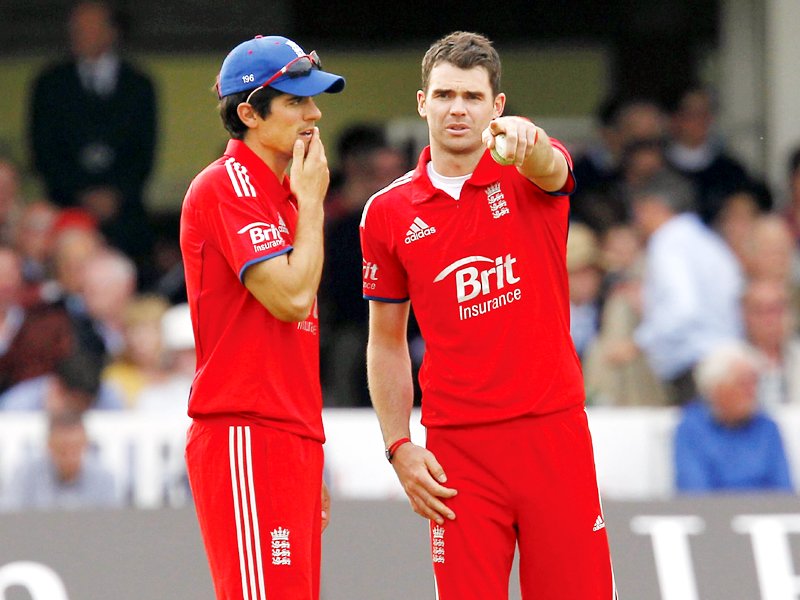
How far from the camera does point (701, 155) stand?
9.52m

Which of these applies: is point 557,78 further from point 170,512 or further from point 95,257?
point 170,512

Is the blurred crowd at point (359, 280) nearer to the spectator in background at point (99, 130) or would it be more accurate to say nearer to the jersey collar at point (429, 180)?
the spectator in background at point (99, 130)

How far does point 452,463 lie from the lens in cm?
465

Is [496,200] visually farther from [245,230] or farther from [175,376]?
[175,376]

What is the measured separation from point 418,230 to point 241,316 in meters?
0.63

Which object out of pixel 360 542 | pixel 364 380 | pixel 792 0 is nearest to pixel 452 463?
pixel 360 542

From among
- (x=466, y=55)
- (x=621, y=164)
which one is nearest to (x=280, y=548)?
(x=466, y=55)

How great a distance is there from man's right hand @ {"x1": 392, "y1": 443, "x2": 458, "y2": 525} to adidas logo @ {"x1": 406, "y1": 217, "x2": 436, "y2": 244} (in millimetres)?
610

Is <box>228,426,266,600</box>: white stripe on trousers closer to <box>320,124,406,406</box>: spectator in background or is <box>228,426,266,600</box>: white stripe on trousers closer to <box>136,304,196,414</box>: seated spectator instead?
<box>136,304,196,414</box>: seated spectator

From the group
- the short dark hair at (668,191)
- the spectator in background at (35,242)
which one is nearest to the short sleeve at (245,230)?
the short dark hair at (668,191)

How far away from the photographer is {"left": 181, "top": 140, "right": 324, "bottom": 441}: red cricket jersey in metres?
4.25

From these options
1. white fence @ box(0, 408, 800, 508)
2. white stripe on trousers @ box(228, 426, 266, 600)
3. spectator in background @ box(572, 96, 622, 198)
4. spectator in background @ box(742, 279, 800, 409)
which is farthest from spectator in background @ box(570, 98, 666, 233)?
white stripe on trousers @ box(228, 426, 266, 600)

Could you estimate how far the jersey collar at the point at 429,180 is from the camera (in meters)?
4.61

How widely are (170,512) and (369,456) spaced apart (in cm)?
106
